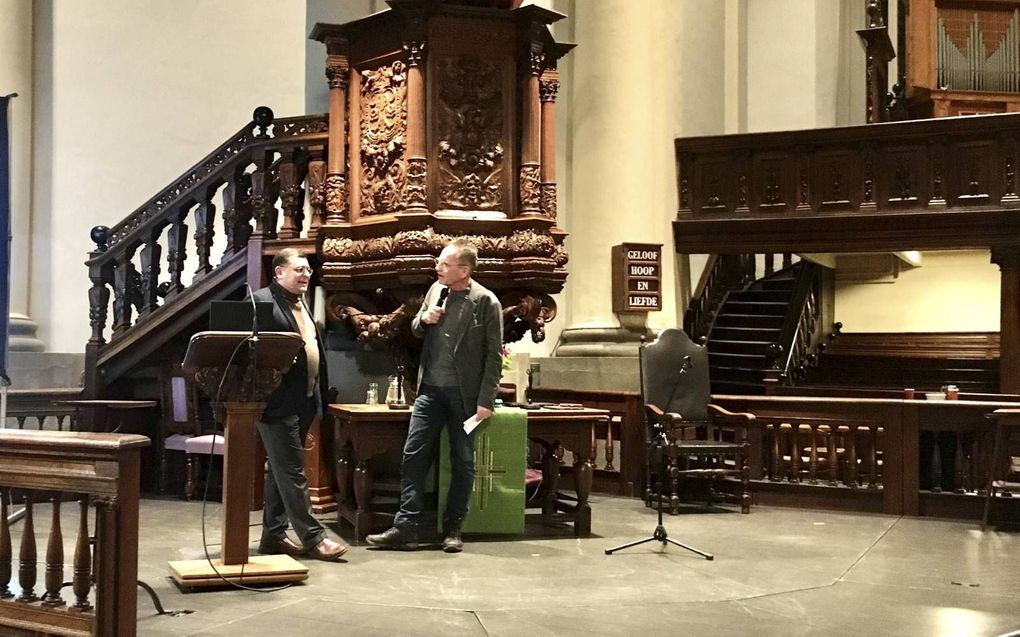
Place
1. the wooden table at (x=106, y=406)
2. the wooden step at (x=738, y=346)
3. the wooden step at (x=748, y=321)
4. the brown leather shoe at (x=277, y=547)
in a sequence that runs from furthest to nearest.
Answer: the wooden step at (x=748, y=321), the wooden step at (x=738, y=346), the wooden table at (x=106, y=406), the brown leather shoe at (x=277, y=547)

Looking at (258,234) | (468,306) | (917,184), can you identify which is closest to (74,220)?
(258,234)

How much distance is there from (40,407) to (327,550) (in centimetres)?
436

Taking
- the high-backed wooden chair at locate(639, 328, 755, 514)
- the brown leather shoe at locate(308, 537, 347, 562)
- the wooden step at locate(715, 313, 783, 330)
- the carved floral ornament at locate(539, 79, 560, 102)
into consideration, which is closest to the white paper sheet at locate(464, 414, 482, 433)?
the brown leather shoe at locate(308, 537, 347, 562)

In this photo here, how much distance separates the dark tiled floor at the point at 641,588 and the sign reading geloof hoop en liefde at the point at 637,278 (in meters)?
3.17

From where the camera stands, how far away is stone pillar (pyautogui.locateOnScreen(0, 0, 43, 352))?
10570mm

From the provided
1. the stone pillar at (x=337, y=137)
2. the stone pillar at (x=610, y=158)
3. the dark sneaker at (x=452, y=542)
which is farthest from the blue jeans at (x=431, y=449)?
the stone pillar at (x=610, y=158)

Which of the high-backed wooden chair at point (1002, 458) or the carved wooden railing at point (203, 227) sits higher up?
the carved wooden railing at point (203, 227)

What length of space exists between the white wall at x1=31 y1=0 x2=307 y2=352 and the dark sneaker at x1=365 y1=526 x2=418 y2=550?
5806 millimetres

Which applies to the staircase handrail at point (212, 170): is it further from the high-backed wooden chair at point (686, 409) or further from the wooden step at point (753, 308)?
the wooden step at point (753, 308)

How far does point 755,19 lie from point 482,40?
10.4 meters

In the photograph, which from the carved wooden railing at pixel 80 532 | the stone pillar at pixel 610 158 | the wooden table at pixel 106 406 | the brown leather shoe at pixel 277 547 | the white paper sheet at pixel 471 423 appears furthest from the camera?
the stone pillar at pixel 610 158

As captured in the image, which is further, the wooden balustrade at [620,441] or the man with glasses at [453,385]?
the wooden balustrade at [620,441]

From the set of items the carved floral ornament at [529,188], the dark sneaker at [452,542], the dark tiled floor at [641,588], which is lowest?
the dark tiled floor at [641,588]

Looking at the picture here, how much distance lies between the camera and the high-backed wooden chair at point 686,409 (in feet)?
26.7
